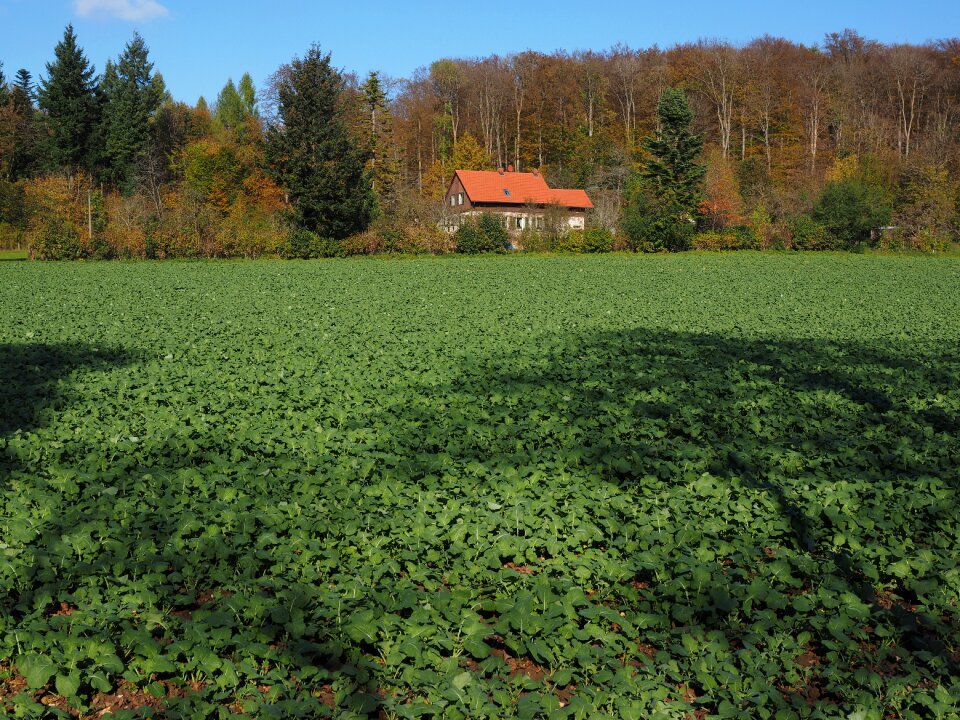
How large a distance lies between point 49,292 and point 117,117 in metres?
51.5

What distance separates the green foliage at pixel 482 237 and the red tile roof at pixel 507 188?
2440cm

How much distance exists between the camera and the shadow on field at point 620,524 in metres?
3.96

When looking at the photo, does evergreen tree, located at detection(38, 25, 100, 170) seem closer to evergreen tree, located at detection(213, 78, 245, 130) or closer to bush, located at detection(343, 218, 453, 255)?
evergreen tree, located at detection(213, 78, 245, 130)

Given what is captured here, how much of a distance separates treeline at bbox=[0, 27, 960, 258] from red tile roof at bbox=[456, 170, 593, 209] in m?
3.98

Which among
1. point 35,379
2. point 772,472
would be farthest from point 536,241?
point 772,472

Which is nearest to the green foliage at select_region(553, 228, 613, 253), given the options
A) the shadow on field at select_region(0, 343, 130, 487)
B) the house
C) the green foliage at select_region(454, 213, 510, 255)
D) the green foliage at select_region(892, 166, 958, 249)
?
the green foliage at select_region(454, 213, 510, 255)

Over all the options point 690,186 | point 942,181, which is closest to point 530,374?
point 690,186

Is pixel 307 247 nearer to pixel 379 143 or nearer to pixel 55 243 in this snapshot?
pixel 55 243

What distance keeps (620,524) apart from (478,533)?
Answer: 100 cm

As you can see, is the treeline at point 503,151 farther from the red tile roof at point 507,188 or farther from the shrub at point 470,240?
the red tile roof at point 507,188

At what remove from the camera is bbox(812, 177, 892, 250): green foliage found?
4806 cm

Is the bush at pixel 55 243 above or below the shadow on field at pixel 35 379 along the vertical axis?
above

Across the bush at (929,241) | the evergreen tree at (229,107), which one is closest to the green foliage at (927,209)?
the bush at (929,241)

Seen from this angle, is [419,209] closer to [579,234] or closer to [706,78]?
[579,234]
